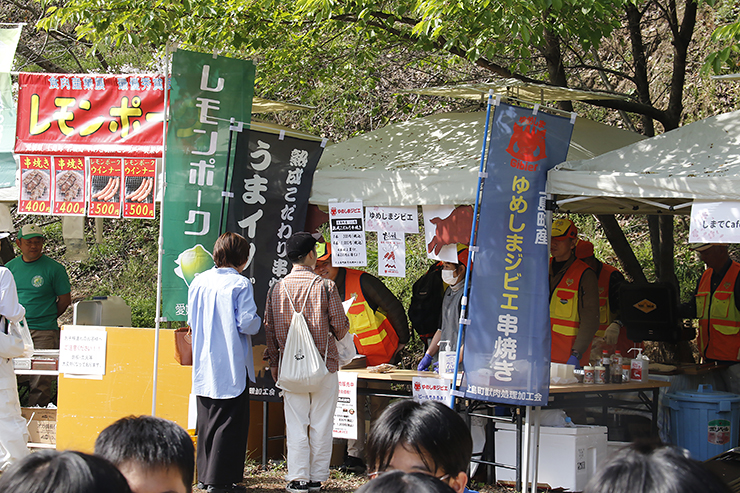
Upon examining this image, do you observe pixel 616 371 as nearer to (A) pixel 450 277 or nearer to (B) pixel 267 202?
(A) pixel 450 277

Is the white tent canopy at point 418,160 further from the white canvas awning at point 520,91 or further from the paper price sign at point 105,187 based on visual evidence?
the paper price sign at point 105,187

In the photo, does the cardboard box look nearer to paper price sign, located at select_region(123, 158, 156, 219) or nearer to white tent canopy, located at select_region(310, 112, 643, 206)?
paper price sign, located at select_region(123, 158, 156, 219)

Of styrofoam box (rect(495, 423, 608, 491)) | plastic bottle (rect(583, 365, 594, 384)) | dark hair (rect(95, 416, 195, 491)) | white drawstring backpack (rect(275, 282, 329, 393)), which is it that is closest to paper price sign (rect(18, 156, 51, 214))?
white drawstring backpack (rect(275, 282, 329, 393))

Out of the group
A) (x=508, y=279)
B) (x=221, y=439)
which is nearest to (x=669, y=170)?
(x=508, y=279)

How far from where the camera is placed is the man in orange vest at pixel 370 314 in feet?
21.8

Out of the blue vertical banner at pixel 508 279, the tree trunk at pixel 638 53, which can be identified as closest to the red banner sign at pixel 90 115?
the blue vertical banner at pixel 508 279

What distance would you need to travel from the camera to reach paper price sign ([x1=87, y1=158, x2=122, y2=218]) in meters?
6.14

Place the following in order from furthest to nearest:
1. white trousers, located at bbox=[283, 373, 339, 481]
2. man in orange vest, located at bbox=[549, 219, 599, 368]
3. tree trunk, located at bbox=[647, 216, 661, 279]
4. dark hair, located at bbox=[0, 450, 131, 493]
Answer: tree trunk, located at bbox=[647, 216, 661, 279] → man in orange vest, located at bbox=[549, 219, 599, 368] → white trousers, located at bbox=[283, 373, 339, 481] → dark hair, located at bbox=[0, 450, 131, 493]

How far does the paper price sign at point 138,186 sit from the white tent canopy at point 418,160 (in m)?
1.36

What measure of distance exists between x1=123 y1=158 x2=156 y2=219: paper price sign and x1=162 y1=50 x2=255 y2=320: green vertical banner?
167mm

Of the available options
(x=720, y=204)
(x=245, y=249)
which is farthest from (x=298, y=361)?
(x=720, y=204)

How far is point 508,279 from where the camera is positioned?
5363mm

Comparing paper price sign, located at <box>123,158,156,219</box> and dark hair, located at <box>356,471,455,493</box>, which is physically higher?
paper price sign, located at <box>123,158,156,219</box>

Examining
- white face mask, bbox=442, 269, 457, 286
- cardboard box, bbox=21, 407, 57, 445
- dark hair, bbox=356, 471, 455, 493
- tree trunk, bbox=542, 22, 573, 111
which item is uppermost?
tree trunk, bbox=542, 22, 573, 111
